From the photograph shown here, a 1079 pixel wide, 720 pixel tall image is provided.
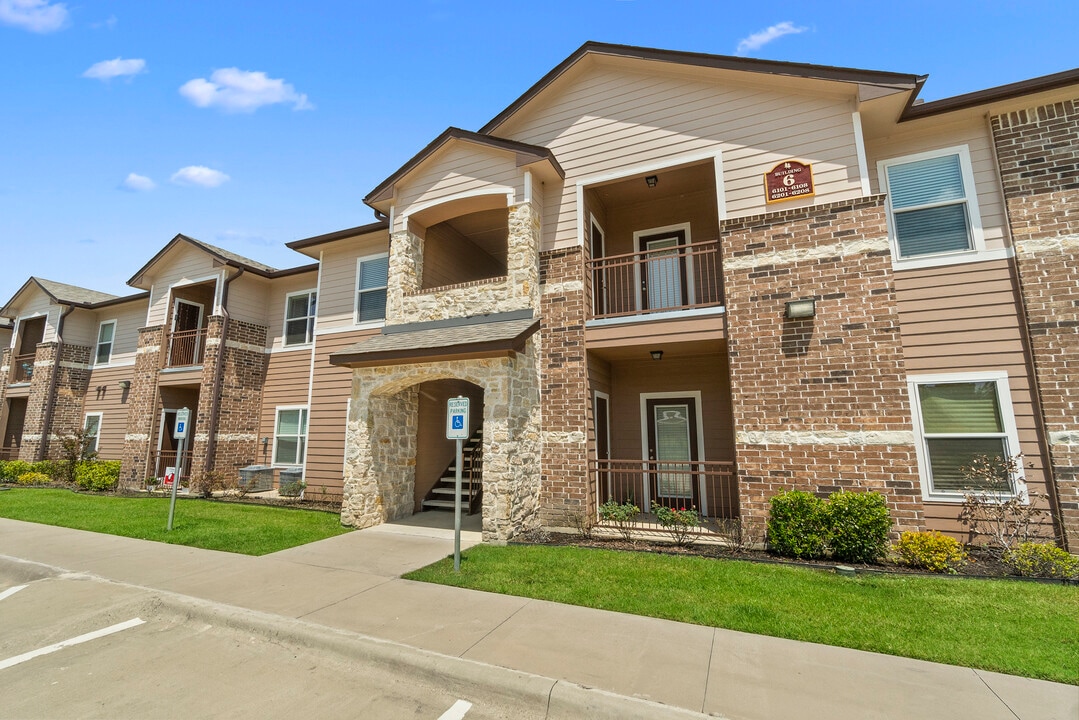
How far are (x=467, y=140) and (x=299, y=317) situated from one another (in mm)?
8284

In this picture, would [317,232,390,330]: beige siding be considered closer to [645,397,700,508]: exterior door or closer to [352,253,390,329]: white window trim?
[352,253,390,329]: white window trim

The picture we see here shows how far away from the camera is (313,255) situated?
1404cm

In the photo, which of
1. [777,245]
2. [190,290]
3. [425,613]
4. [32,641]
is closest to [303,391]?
[190,290]

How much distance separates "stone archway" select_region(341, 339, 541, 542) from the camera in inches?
324

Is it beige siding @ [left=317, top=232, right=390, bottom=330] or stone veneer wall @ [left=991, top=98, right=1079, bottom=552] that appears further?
beige siding @ [left=317, top=232, right=390, bottom=330]

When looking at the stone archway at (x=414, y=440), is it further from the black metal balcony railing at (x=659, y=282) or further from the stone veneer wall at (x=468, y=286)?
the black metal balcony railing at (x=659, y=282)

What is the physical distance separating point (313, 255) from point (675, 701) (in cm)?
1431

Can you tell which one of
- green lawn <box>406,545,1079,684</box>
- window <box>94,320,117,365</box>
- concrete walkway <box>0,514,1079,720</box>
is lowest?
concrete walkway <box>0,514,1079,720</box>

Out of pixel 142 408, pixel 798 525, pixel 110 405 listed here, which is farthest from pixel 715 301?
pixel 110 405

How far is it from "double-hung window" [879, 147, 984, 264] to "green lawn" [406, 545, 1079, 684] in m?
5.19

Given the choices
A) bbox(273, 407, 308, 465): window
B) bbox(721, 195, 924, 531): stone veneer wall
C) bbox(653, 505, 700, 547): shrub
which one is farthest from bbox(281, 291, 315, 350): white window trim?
bbox(721, 195, 924, 531): stone veneer wall

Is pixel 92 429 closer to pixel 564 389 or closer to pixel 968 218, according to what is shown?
pixel 564 389

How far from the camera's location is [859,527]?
6590 millimetres

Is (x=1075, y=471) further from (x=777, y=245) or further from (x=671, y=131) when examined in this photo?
(x=671, y=131)
